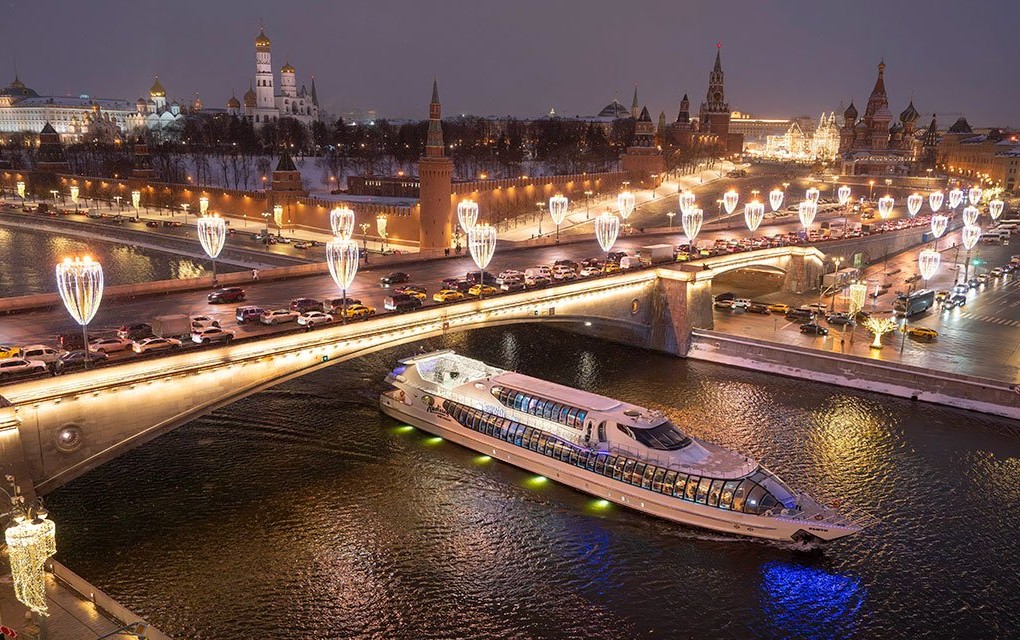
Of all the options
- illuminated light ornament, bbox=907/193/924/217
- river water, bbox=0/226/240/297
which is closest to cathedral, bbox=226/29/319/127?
river water, bbox=0/226/240/297

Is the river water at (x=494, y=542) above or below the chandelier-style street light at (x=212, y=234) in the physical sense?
below

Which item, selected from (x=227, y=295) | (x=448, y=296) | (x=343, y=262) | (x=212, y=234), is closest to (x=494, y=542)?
(x=343, y=262)

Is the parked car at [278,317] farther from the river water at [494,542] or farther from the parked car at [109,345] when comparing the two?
the parked car at [109,345]

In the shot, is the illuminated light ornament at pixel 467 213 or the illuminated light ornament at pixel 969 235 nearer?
the illuminated light ornament at pixel 467 213

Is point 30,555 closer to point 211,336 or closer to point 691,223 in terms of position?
point 211,336

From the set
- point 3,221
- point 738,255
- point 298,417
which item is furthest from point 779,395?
point 3,221

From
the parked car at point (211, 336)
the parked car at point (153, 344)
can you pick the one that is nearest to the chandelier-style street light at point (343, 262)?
the parked car at point (211, 336)
